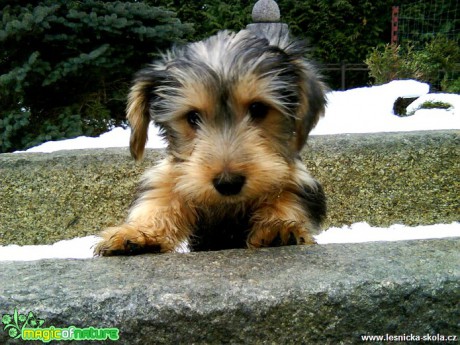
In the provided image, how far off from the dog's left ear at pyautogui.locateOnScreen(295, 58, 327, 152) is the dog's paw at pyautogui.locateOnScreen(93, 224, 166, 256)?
Result: 87 centimetres

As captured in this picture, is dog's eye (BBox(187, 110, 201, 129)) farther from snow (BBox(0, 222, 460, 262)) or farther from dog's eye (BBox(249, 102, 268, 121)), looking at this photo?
snow (BBox(0, 222, 460, 262))

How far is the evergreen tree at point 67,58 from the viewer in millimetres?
5816

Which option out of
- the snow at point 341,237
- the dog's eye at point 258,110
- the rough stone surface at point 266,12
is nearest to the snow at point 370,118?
the snow at point 341,237

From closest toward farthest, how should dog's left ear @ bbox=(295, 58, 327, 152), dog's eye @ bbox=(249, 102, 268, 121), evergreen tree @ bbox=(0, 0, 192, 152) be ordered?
dog's eye @ bbox=(249, 102, 268, 121), dog's left ear @ bbox=(295, 58, 327, 152), evergreen tree @ bbox=(0, 0, 192, 152)

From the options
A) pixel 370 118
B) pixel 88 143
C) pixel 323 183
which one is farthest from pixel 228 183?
pixel 370 118

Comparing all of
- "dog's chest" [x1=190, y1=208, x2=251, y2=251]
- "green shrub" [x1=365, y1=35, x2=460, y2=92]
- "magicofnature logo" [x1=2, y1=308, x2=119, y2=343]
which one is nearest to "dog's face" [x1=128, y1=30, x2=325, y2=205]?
"dog's chest" [x1=190, y1=208, x2=251, y2=251]

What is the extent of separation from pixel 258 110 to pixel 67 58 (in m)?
4.06

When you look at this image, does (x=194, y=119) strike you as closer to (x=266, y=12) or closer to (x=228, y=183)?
(x=228, y=183)

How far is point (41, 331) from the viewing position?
1.58 m

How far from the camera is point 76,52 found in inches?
238

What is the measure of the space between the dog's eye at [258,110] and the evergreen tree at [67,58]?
3.72m

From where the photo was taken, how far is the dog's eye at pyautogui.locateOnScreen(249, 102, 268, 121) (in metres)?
2.56

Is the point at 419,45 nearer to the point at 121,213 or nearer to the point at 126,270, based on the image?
the point at 121,213

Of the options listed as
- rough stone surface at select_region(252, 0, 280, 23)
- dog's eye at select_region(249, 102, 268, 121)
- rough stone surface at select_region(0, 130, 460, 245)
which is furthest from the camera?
rough stone surface at select_region(252, 0, 280, 23)
